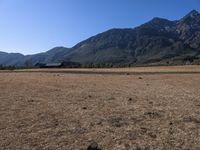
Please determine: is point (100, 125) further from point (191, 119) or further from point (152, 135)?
point (191, 119)

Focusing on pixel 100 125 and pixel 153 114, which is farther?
pixel 153 114

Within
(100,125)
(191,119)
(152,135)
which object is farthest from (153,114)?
(152,135)

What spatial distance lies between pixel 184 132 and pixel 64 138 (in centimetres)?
375

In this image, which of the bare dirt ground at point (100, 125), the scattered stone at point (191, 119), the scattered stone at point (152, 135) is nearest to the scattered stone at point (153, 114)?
the bare dirt ground at point (100, 125)

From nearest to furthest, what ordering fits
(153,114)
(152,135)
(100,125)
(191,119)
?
(152,135) → (100,125) → (191,119) → (153,114)

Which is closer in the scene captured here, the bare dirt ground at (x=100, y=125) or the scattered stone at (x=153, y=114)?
the bare dirt ground at (x=100, y=125)

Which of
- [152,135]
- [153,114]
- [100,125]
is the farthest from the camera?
[153,114]

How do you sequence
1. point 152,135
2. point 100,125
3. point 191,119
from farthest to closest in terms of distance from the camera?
1. point 191,119
2. point 100,125
3. point 152,135

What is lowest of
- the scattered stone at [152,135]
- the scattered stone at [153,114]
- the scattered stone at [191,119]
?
the scattered stone at [191,119]

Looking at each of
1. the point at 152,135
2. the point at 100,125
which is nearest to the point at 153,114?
the point at 100,125

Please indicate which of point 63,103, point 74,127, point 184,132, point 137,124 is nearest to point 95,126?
point 74,127

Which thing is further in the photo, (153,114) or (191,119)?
(153,114)

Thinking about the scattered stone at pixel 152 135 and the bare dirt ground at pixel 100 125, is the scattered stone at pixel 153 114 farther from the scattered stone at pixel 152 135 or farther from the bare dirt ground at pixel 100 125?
the scattered stone at pixel 152 135

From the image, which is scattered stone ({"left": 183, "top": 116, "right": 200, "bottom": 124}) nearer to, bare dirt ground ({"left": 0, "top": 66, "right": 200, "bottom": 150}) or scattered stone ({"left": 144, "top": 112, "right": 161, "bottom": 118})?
bare dirt ground ({"left": 0, "top": 66, "right": 200, "bottom": 150})
